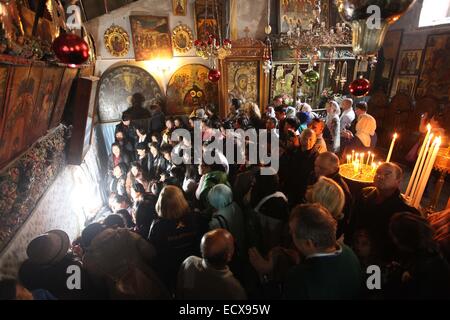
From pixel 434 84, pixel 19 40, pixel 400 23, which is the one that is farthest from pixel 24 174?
pixel 400 23

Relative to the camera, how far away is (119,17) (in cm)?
728

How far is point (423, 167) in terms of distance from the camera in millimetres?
2641

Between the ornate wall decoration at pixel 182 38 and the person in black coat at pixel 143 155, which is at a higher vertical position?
the ornate wall decoration at pixel 182 38

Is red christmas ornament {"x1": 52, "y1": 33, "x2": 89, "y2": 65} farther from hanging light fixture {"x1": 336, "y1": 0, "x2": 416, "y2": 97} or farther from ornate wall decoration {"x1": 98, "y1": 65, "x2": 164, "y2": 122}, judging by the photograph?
ornate wall decoration {"x1": 98, "y1": 65, "x2": 164, "y2": 122}

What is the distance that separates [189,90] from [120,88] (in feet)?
7.07

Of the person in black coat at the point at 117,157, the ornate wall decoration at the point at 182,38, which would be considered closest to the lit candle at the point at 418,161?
the person in black coat at the point at 117,157

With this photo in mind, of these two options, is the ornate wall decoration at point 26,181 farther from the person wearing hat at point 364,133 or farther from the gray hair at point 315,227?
the person wearing hat at point 364,133

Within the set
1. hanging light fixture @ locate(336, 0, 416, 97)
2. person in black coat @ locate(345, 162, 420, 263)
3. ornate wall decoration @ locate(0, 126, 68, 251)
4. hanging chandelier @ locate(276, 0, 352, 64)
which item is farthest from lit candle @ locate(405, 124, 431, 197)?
hanging chandelier @ locate(276, 0, 352, 64)

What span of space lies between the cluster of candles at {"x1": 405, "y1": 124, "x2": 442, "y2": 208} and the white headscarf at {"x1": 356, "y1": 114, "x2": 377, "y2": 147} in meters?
2.24

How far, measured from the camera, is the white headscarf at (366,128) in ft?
15.9

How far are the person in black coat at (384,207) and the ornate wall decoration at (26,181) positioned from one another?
11.6 feet

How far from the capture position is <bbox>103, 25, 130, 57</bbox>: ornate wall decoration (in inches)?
285

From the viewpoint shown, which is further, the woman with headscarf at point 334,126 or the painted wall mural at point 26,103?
the woman with headscarf at point 334,126
